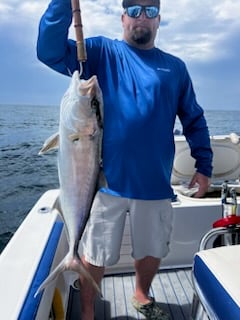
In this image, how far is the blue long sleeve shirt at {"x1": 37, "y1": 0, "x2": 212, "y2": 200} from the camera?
191 cm

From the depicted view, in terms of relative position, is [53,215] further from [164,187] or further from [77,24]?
[77,24]

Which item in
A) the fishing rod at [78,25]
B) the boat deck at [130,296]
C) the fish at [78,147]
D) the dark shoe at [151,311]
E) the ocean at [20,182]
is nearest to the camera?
the fish at [78,147]

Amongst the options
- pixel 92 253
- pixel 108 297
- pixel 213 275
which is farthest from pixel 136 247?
pixel 108 297

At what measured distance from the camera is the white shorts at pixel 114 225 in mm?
2029

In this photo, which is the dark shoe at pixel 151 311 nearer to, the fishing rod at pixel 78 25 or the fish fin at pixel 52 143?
the fish fin at pixel 52 143

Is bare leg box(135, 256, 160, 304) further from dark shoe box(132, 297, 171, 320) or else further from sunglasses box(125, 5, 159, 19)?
sunglasses box(125, 5, 159, 19)

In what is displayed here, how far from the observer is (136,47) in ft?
6.79

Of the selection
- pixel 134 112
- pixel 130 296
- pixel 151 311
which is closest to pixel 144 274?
pixel 151 311

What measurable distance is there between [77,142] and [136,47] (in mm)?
970

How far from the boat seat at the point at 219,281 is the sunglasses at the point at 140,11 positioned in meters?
1.29

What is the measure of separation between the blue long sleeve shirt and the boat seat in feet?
1.45

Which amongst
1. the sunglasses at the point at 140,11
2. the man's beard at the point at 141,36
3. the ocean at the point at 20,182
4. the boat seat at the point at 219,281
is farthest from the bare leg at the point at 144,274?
the ocean at the point at 20,182

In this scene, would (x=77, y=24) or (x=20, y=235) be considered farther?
(x=20, y=235)

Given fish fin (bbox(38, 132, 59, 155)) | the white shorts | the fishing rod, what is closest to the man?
the white shorts
